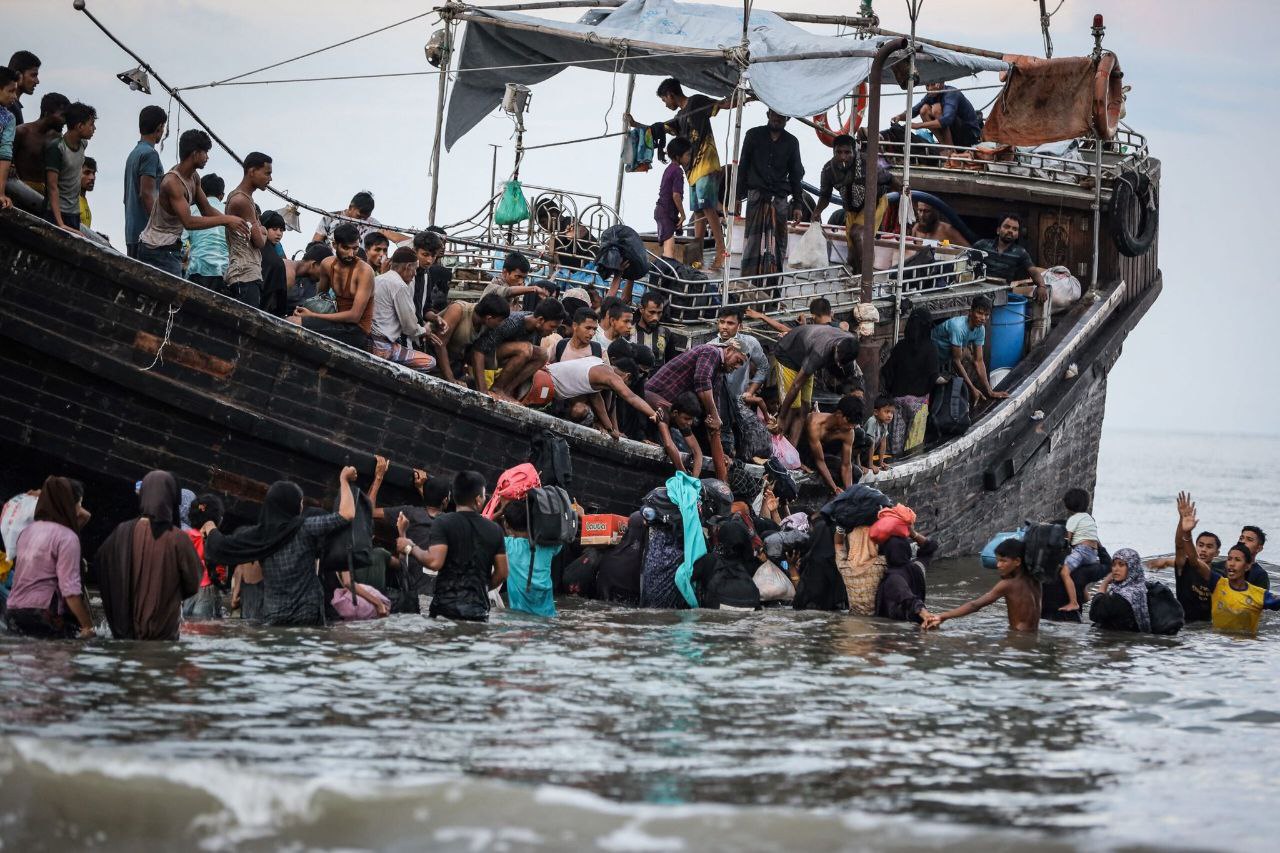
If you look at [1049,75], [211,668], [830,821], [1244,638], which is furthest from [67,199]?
[1049,75]

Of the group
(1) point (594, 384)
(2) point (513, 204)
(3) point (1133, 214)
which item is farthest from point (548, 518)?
(3) point (1133, 214)

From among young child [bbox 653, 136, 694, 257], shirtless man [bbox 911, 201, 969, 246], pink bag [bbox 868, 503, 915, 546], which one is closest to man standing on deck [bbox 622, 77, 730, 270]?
young child [bbox 653, 136, 694, 257]

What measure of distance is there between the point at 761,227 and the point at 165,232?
21.2ft

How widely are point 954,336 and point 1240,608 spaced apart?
454cm

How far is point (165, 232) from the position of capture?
32.9 ft

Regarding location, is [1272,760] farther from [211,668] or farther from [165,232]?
[165,232]

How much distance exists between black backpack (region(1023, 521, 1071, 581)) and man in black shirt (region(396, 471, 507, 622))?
3196mm

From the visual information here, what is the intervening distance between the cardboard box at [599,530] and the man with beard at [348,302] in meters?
1.90

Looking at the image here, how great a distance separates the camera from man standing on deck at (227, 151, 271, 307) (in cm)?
1032

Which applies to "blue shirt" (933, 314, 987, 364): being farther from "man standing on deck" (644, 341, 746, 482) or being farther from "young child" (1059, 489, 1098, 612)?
"man standing on deck" (644, 341, 746, 482)

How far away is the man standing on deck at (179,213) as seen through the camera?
386 inches

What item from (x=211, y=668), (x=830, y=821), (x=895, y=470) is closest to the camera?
(x=830, y=821)

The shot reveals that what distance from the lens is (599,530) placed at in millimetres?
11102

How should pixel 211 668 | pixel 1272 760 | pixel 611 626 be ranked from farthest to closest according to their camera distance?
1. pixel 611 626
2. pixel 211 668
3. pixel 1272 760
